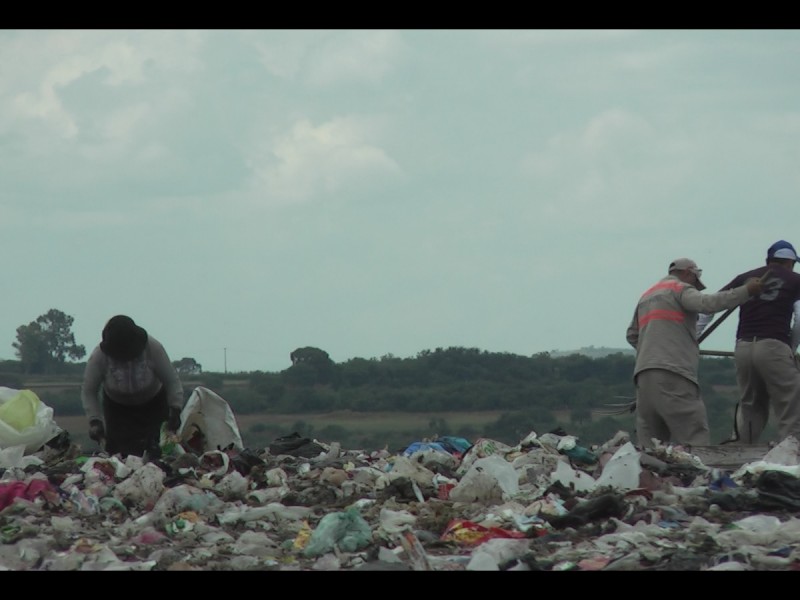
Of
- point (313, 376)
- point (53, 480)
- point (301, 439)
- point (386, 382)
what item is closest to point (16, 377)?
point (313, 376)

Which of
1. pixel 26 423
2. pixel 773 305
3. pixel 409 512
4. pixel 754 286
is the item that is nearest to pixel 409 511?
pixel 409 512

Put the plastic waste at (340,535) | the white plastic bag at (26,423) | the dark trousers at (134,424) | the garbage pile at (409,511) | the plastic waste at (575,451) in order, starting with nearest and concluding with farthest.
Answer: the garbage pile at (409,511)
the plastic waste at (340,535)
the plastic waste at (575,451)
the dark trousers at (134,424)
the white plastic bag at (26,423)

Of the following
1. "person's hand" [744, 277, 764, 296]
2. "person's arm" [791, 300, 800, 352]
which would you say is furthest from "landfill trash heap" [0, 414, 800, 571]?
"person's arm" [791, 300, 800, 352]

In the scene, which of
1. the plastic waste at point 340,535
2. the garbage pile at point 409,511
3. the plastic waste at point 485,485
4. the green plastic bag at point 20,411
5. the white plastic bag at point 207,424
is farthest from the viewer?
the green plastic bag at point 20,411

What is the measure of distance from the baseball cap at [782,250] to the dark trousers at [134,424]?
472 centimetres

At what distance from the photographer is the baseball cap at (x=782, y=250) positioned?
10.8 metres

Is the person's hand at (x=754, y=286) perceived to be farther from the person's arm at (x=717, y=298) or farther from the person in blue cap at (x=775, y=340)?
the person in blue cap at (x=775, y=340)

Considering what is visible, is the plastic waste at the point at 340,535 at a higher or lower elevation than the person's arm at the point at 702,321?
lower

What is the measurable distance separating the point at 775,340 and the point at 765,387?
1.56 ft

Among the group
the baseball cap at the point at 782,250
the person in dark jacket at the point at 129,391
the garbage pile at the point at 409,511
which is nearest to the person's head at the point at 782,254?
the baseball cap at the point at 782,250

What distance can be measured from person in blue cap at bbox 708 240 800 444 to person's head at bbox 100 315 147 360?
440 centimetres
